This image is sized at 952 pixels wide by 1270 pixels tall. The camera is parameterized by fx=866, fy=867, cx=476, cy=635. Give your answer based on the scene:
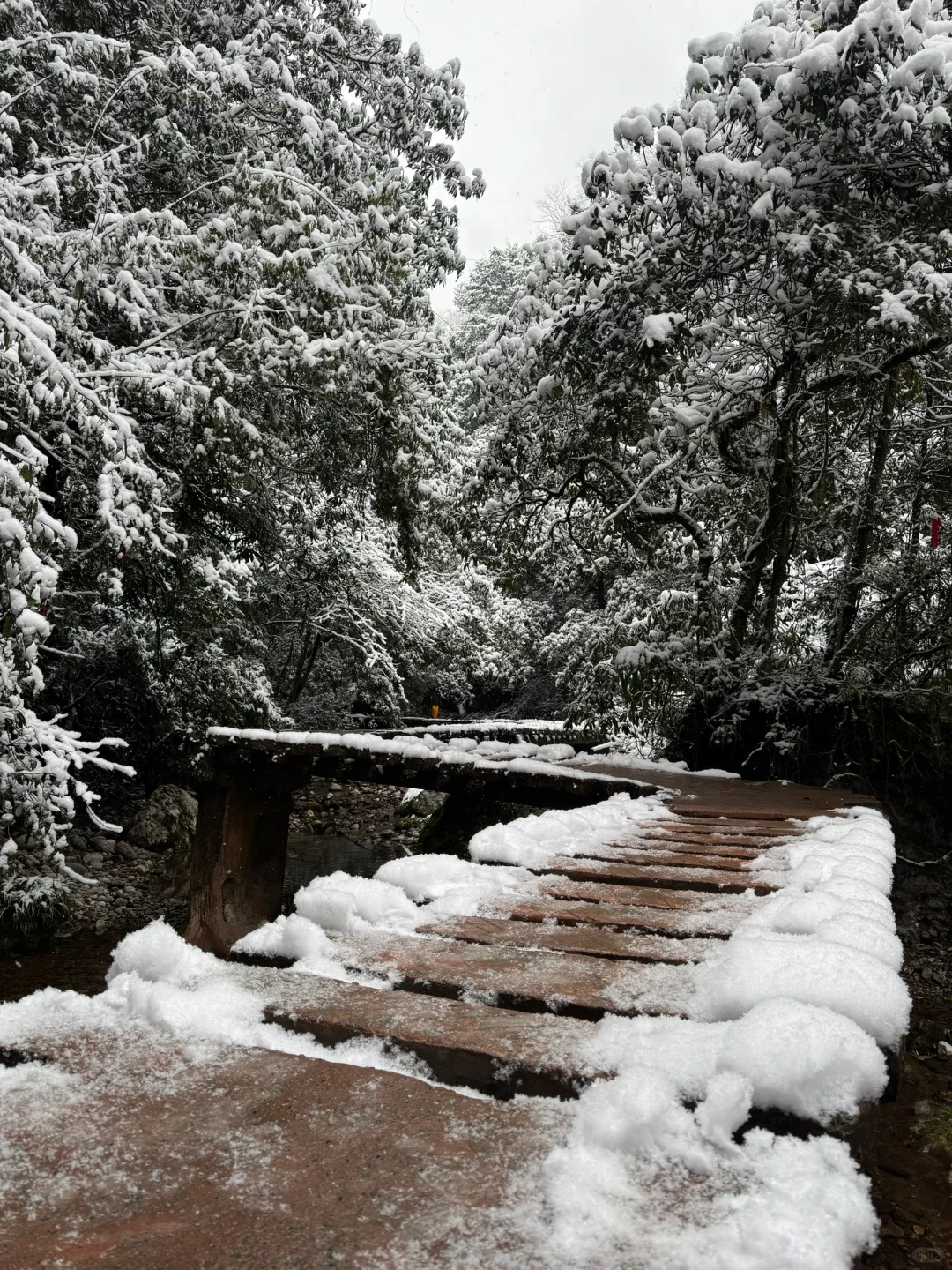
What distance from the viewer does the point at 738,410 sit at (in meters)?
7.15

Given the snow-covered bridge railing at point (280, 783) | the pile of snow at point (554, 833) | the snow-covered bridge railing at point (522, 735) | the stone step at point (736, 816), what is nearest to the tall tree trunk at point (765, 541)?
the snow-covered bridge railing at point (522, 735)

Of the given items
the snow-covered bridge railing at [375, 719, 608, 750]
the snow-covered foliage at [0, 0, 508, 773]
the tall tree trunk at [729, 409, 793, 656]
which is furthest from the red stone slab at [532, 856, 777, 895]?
the snow-covered bridge railing at [375, 719, 608, 750]

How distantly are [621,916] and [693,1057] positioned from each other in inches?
32.8

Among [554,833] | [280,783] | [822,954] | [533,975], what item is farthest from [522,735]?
[822,954]

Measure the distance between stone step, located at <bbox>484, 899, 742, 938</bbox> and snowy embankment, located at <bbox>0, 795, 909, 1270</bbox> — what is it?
3.3 inches

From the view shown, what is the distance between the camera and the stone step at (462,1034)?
1031mm

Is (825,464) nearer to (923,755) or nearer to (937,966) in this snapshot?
(923,755)

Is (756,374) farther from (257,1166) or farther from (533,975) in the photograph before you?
(257,1166)

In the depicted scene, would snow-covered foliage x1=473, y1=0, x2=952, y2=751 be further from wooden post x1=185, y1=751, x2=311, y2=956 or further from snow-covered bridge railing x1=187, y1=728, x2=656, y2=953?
wooden post x1=185, y1=751, x2=311, y2=956

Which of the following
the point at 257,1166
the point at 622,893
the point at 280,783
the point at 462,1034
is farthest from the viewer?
the point at 280,783

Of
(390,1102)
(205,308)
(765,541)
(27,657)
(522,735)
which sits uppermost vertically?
(205,308)

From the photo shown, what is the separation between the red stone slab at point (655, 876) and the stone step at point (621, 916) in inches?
10.6

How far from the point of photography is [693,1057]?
3.34ft

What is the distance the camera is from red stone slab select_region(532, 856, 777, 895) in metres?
2.19
